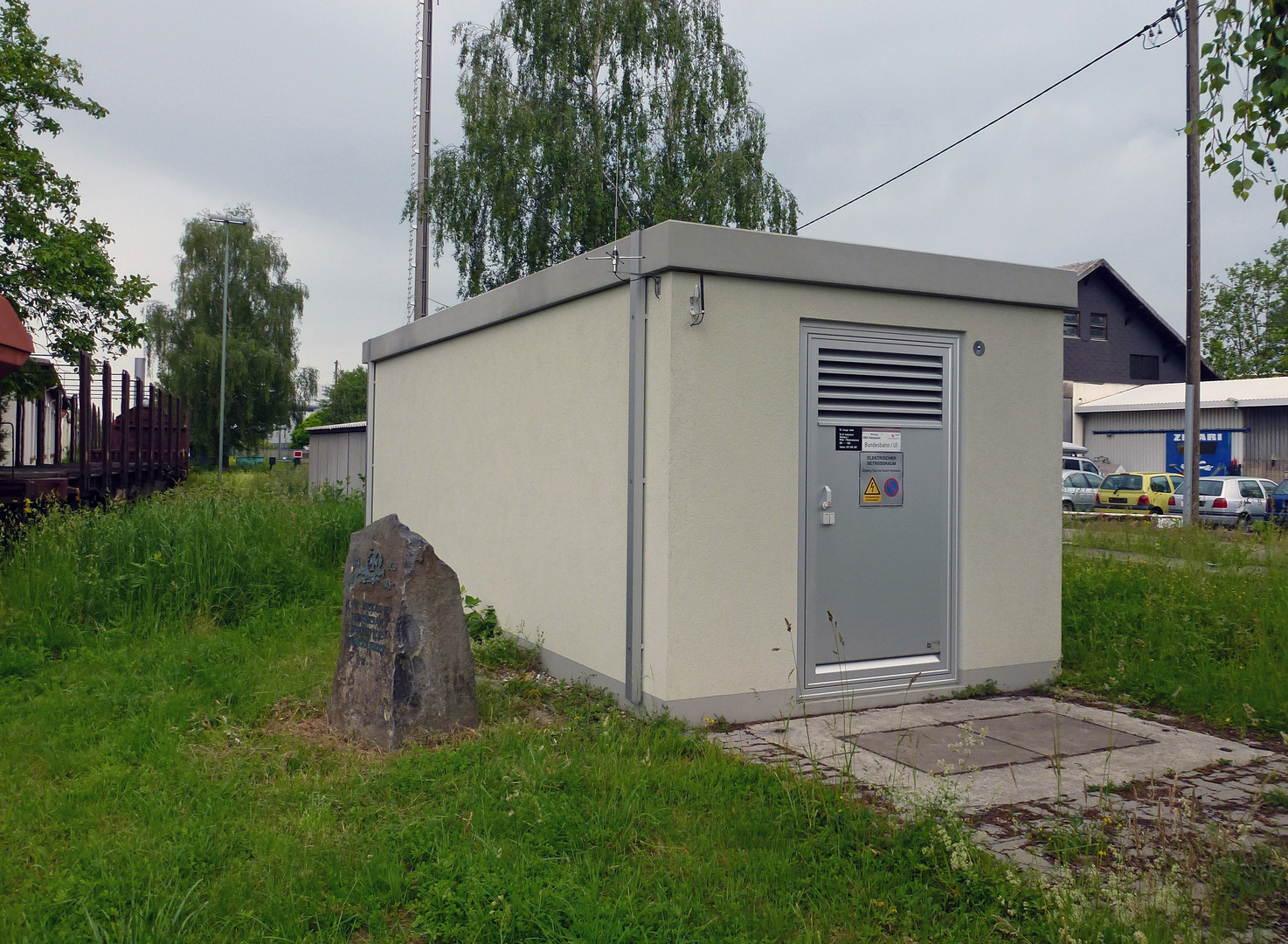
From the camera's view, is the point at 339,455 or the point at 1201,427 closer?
the point at 339,455

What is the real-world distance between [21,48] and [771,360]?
63.3 ft

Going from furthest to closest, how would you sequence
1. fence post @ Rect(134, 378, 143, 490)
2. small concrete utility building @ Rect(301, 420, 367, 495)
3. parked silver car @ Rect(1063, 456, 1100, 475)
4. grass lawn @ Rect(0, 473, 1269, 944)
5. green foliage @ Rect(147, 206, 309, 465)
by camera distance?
green foliage @ Rect(147, 206, 309, 465)
parked silver car @ Rect(1063, 456, 1100, 475)
small concrete utility building @ Rect(301, 420, 367, 495)
fence post @ Rect(134, 378, 143, 490)
grass lawn @ Rect(0, 473, 1269, 944)

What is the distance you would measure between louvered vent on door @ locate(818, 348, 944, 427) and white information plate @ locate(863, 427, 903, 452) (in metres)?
0.04

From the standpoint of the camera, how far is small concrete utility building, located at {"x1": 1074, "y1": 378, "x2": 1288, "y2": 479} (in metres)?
30.2

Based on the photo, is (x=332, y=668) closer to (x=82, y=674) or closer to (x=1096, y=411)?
(x=82, y=674)

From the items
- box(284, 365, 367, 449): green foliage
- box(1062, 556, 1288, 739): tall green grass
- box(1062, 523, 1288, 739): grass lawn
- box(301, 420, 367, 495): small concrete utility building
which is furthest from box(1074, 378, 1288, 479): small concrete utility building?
box(284, 365, 367, 449): green foliage

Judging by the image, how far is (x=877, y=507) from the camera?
252 inches

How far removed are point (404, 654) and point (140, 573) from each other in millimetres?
4470

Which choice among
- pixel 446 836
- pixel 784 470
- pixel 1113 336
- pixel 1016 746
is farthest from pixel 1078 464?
pixel 446 836

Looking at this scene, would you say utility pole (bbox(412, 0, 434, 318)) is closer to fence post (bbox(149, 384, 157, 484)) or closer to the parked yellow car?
fence post (bbox(149, 384, 157, 484))

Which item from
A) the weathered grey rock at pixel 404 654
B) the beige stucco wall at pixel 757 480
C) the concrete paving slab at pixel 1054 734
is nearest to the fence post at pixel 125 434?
the weathered grey rock at pixel 404 654

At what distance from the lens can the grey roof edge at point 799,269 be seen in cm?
572

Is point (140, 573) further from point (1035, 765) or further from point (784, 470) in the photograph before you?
point (1035, 765)

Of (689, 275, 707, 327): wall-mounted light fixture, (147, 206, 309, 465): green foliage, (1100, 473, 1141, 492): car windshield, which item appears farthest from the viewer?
(147, 206, 309, 465): green foliage
